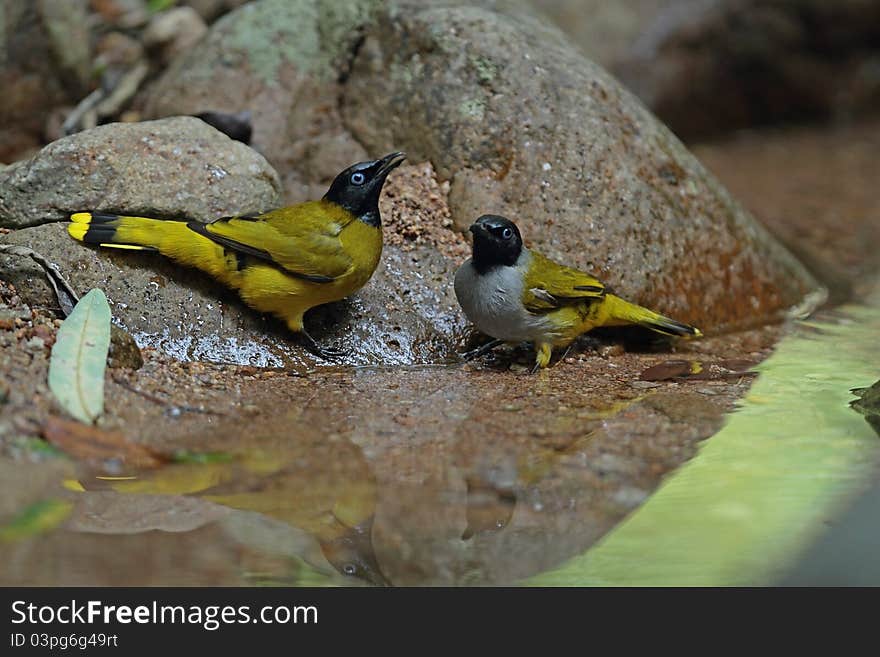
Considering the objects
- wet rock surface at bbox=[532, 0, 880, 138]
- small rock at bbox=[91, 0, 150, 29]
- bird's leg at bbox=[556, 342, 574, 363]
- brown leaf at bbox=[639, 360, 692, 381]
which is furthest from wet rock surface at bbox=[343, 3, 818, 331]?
wet rock surface at bbox=[532, 0, 880, 138]

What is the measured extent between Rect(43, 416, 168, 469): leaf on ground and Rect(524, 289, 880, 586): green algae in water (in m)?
1.44

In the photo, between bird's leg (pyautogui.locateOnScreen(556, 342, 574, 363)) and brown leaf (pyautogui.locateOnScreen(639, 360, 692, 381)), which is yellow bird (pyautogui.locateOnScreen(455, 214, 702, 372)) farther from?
brown leaf (pyautogui.locateOnScreen(639, 360, 692, 381))

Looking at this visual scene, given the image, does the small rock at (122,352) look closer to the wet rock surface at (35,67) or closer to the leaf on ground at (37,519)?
the leaf on ground at (37,519)

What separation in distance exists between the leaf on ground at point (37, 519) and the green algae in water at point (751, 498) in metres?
1.35

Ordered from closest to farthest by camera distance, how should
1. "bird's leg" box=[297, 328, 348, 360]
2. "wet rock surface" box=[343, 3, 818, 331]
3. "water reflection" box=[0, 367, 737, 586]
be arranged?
"water reflection" box=[0, 367, 737, 586], "bird's leg" box=[297, 328, 348, 360], "wet rock surface" box=[343, 3, 818, 331]

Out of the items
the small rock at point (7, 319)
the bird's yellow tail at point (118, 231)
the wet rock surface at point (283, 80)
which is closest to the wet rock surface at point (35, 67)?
the wet rock surface at point (283, 80)

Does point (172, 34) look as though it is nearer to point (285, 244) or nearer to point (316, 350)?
point (285, 244)

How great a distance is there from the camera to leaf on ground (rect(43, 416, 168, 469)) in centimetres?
330

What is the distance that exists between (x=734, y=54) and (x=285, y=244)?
8077 mm

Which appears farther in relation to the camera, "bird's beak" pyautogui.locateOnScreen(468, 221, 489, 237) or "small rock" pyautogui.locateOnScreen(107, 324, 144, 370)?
"bird's beak" pyautogui.locateOnScreen(468, 221, 489, 237)
